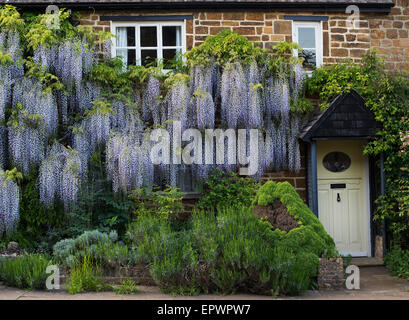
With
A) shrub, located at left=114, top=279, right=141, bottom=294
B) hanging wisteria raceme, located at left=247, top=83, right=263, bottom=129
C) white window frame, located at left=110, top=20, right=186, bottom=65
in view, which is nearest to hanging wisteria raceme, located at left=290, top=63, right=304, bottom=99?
hanging wisteria raceme, located at left=247, top=83, right=263, bottom=129

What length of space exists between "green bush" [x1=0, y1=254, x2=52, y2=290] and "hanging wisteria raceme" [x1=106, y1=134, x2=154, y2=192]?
2.06 m

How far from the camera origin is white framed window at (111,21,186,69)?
9773 mm

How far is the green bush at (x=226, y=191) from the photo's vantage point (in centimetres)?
873

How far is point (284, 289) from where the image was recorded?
20.6 ft

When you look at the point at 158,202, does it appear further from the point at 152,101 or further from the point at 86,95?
the point at 86,95

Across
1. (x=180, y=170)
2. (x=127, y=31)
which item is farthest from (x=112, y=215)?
(x=127, y=31)

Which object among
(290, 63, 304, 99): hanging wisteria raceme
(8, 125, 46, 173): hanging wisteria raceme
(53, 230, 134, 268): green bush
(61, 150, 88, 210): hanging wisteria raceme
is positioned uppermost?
(290, 63, 304, 99): hanging wisteria raceme

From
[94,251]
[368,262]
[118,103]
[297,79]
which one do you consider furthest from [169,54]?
[368,262]

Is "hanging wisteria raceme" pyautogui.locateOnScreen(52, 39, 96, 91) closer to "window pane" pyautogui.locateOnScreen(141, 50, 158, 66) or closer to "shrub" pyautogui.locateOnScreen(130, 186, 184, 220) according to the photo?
"window pane" pyautogui.locateOnScreen(141, 50, 158, 66)

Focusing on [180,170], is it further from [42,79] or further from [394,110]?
[394,110]

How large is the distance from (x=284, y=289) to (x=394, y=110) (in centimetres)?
437

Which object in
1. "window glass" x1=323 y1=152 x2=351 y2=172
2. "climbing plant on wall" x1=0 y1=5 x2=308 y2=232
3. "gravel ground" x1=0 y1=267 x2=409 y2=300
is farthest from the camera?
A: "window glass" x1=323 y1=152 x2=351 y2=172

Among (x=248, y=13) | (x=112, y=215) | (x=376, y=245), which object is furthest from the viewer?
(x=248, y=13)

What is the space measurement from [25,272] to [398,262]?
6141 millimetres
